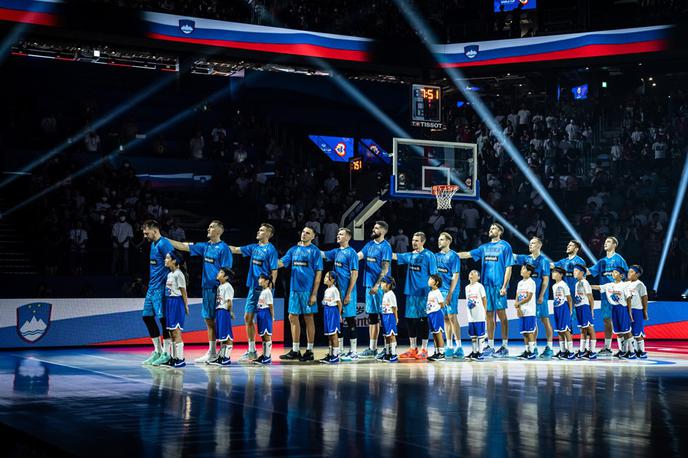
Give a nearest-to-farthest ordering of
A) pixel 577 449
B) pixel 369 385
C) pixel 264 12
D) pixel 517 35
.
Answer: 1. pixel 577 449
2. pixel 369 385
3. pixel 264 12
4. pixel 517 35

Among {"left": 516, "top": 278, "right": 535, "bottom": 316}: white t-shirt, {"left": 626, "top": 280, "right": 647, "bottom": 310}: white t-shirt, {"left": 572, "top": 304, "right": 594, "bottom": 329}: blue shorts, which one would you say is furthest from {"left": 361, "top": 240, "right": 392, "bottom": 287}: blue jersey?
{"left": 626, "top": 280, "right": 647, "bottom": 310}: white t-shirt

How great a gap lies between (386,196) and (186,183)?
369 inches

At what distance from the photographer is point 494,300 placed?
16.5m

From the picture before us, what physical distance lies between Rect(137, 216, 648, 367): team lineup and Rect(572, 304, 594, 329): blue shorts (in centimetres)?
2

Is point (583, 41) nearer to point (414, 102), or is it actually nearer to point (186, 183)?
point (414, 102)

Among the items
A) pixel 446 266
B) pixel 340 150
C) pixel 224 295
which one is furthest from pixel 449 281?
pixel 340 150

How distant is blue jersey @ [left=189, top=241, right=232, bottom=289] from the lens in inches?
531

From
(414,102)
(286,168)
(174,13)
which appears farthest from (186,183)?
(414,102)

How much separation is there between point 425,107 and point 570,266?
8.15 meters

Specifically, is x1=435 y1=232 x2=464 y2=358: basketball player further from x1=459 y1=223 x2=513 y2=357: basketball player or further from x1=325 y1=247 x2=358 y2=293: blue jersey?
x1=325 y1=247 x2=358 y2=293: blue jersey

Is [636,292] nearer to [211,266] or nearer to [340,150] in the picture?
[211,266]

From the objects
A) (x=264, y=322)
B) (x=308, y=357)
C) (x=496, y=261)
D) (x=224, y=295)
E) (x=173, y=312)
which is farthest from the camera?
(x=496, y=261)

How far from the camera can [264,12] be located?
27.0 m

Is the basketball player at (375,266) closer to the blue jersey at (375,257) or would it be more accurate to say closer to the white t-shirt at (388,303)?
the blue jersey at (375,257)
